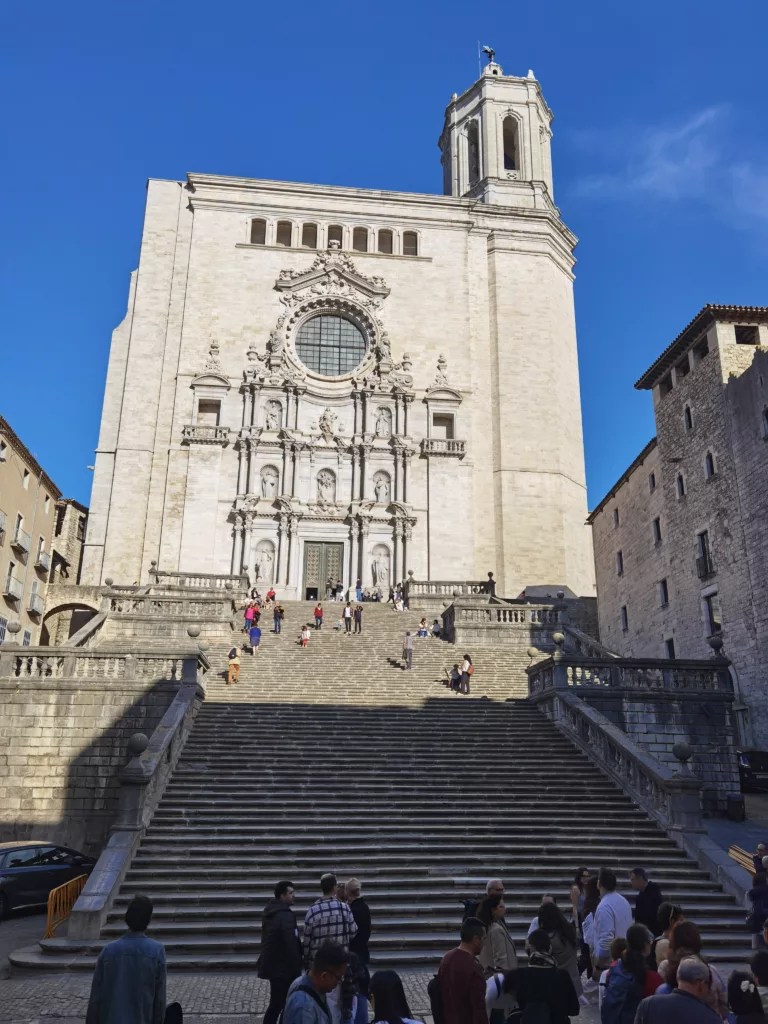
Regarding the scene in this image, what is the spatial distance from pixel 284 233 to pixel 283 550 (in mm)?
16674

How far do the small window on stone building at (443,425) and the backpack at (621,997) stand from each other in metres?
32.9

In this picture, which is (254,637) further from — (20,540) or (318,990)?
(318,990)

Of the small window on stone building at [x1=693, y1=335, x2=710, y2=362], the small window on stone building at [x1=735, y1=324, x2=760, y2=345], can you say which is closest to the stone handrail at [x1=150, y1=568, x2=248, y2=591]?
the small window on stone building at [x1=693, y1=335, x2=710, y2=362]

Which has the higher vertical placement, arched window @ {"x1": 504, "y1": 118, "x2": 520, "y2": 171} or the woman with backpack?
arched window @ {"x1": 504, "y1": 118, "x2": 520, "y2": 171}

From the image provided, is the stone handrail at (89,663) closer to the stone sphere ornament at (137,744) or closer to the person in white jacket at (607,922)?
the stone sphere ornament at (137,744)

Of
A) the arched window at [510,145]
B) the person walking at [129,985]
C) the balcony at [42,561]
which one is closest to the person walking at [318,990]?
the person walking at [129,985]

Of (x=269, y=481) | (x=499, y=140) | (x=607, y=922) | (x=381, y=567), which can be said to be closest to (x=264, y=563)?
(x=269, y=481)

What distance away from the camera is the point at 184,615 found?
2423 centimetres

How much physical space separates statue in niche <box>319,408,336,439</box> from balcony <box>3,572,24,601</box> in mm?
14013

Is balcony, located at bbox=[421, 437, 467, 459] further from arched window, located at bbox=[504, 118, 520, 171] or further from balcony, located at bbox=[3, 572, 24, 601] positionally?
arched window, located at bbox=[504, 118, 520, 171]

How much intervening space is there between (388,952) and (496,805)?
4.38 m

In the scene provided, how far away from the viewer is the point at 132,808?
12.0 meters

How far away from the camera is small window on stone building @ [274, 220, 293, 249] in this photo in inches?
1591

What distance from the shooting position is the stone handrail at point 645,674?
59.7 feet
